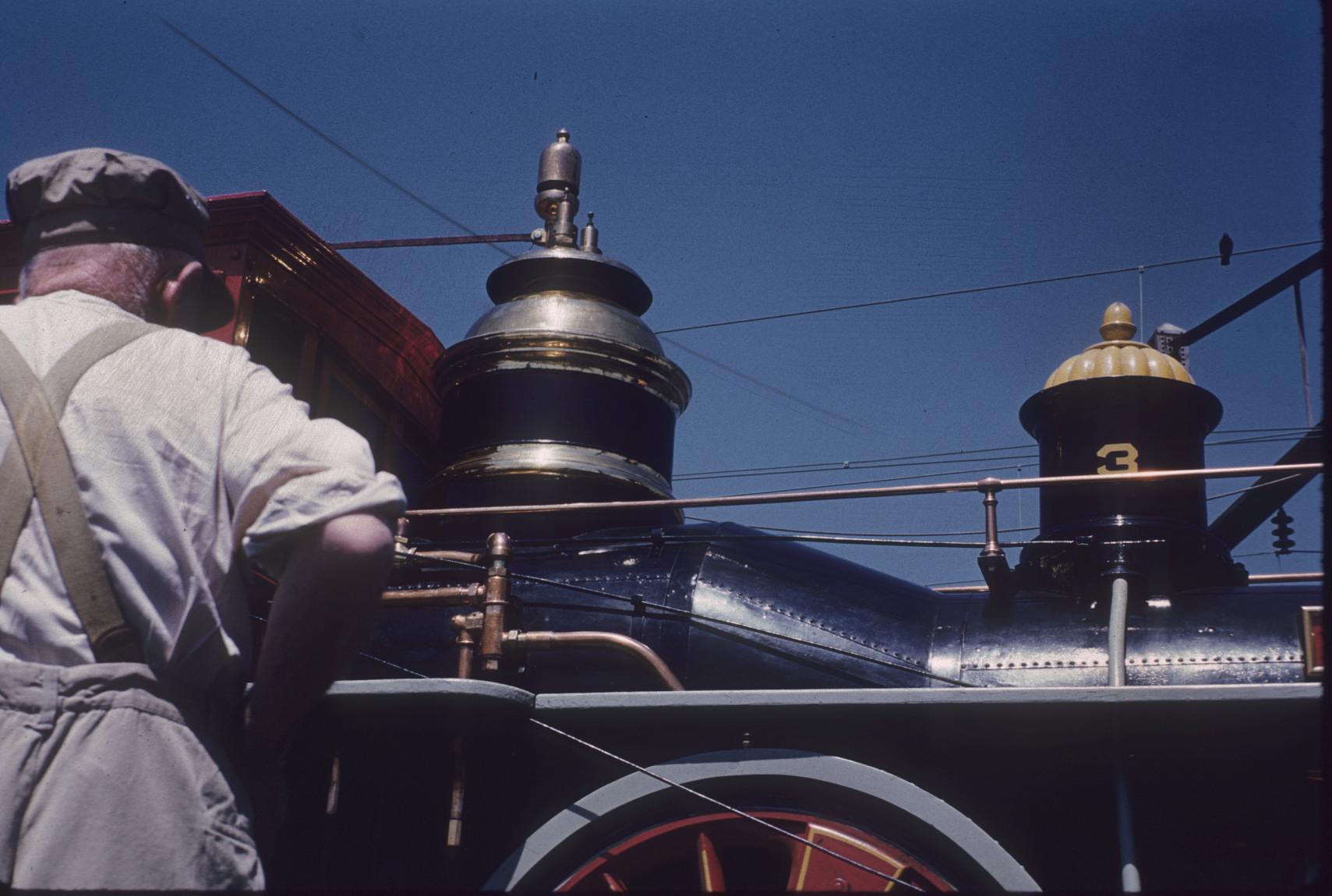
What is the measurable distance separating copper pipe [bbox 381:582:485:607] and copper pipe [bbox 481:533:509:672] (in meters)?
0.06

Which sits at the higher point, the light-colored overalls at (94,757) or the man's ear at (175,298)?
the man's ear at (175,298)

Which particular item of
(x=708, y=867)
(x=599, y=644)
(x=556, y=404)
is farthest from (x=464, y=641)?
(x=556, y=404)

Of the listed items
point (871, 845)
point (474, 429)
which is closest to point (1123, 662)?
point (871, 845)

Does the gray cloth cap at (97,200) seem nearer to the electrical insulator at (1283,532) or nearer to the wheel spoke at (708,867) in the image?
the wheel spoke at (708,867)

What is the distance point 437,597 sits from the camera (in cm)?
455

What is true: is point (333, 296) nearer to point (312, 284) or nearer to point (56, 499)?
point (312, 284)

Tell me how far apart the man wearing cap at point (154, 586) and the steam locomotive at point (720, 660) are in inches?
80.2

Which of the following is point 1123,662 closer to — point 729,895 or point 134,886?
point 729,895

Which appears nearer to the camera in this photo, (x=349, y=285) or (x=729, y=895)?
(x=729, y=895)

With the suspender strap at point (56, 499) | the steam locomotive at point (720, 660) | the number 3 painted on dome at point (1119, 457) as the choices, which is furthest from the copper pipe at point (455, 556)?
the suspender strap at point (56, 499)

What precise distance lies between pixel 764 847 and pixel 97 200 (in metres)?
2.68

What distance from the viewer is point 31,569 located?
1.80 m

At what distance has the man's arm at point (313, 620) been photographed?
1800mm

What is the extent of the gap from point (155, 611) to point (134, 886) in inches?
13.6
